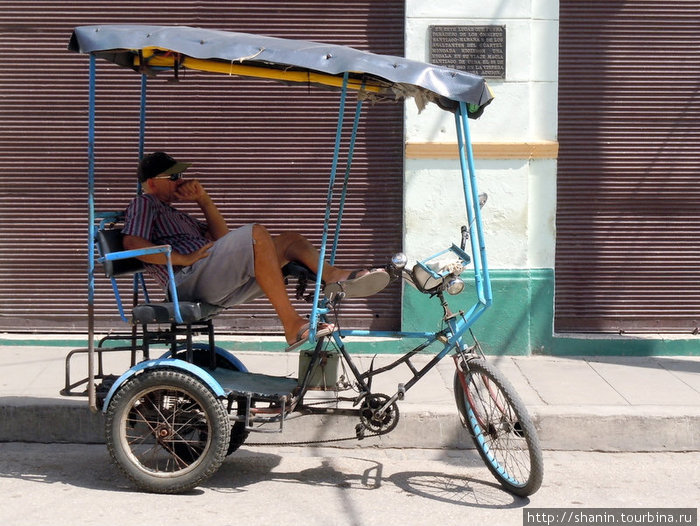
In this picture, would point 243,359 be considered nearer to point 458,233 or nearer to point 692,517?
point 458,233

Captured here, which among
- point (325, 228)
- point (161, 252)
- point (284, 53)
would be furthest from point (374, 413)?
point (284, 53)

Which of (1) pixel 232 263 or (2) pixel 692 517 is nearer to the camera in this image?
(2) pixel 692 517

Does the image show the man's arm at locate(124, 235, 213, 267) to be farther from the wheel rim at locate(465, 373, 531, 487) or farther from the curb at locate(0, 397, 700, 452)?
the wheel rim at locate(465, 373, 531, 487)

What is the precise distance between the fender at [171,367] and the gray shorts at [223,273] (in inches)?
17.5

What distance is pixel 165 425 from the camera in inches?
205

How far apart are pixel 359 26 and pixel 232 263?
3449 mm

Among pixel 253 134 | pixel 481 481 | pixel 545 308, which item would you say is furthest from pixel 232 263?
pixel 545 308

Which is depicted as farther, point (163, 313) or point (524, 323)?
point (524, 323)

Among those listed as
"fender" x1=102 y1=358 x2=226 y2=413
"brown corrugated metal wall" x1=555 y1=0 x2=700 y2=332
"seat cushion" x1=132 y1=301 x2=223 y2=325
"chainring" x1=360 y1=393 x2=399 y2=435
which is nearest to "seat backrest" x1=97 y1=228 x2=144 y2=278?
"seat cushion" x1=132 y1=301 x2=223 y2=325

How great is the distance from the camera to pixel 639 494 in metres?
5.30

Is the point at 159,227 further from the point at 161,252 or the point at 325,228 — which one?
the point at 325,228

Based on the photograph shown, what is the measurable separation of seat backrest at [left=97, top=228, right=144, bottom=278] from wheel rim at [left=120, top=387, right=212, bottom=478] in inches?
26.7

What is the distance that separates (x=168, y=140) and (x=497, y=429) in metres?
4.12

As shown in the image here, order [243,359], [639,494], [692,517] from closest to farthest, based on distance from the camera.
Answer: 1. [692,517]
2. [639,494]
3. [243,359]
